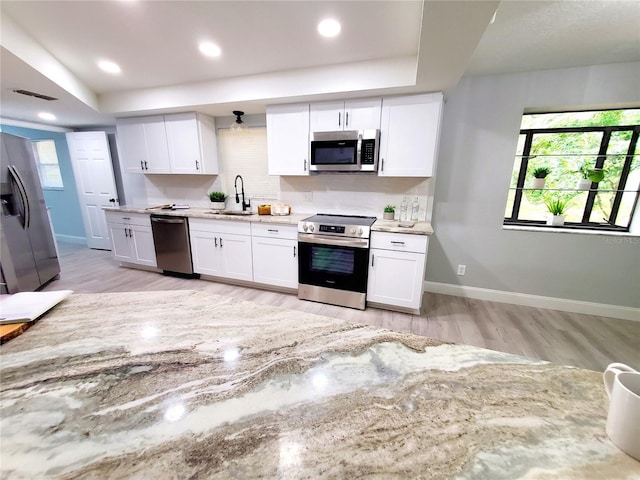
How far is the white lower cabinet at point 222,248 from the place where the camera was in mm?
3312

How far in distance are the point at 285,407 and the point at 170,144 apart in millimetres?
4053

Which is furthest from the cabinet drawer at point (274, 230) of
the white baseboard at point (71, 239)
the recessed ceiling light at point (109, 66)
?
the white baseboard at point (71, 239)

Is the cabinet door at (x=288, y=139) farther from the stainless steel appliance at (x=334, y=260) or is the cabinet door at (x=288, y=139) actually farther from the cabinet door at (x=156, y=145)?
the cabinet door at (x=156, y=145)

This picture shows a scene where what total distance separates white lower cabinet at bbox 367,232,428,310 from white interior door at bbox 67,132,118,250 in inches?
185

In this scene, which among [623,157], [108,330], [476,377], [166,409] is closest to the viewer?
[166,409]

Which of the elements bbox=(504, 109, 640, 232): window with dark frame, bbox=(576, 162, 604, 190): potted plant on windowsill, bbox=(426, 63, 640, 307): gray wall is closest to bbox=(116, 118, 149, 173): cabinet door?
bbox=(426, 63, 640, 307): gray wall

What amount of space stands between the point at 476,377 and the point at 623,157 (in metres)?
3.72

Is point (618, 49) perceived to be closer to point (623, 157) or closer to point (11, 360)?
point (623, 157)

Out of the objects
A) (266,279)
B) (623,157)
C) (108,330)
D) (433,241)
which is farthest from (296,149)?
(623,157)

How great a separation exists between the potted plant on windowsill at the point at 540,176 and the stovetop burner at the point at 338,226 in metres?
1.86

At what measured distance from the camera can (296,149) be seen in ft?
10.2

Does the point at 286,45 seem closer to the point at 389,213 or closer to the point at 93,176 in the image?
the point at 389,213

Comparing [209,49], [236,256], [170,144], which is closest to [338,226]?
[236,256]

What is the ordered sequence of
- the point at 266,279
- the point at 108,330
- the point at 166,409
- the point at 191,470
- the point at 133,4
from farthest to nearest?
the point at 266,279, the point at 133,4, the point at 108,330, the point at 166,409, the point at 191,470
